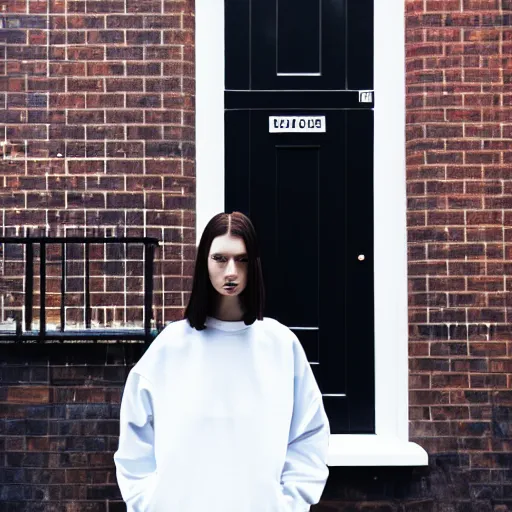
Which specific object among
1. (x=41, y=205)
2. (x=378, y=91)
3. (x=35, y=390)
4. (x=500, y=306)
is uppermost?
(x=378, y=91)

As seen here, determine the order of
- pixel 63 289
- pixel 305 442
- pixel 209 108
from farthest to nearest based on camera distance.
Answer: pixel 209 108
pixel 63 289
pixel 305 442

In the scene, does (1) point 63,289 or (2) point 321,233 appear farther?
(2) point 321,233

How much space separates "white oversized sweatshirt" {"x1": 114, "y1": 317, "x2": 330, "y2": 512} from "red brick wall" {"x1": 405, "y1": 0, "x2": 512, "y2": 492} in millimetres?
3064

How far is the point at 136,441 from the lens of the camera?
2.91m

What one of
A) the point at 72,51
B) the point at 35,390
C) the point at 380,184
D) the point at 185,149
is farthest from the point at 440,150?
the point at 35,390

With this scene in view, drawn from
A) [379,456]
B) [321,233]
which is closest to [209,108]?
[321,233]

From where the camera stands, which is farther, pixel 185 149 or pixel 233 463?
pixel 185 149

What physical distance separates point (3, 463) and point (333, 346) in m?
2.01

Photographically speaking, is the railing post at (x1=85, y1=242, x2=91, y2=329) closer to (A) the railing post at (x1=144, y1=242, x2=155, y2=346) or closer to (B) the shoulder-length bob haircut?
(A) the railing post at (x1=144, y1=242, x2=155, y2=346)

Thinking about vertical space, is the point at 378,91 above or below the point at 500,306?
above

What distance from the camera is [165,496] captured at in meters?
2.85

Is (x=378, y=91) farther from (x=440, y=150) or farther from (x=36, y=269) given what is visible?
(x=36, y=269)

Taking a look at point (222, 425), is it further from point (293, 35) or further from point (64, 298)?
point (293, 35)

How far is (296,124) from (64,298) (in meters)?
1.71
